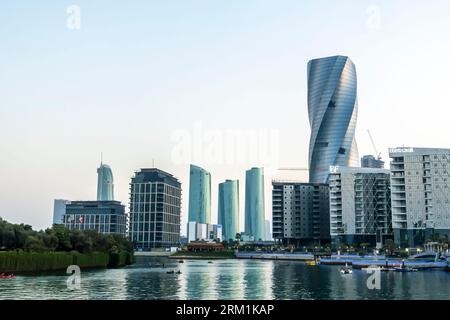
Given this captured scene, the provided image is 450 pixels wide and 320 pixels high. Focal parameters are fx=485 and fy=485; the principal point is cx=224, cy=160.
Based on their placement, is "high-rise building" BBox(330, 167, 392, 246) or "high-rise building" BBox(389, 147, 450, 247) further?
"high-rise building" BBox(330, 167, 392, 246)

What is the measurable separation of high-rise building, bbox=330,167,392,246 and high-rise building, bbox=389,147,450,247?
79.1ft

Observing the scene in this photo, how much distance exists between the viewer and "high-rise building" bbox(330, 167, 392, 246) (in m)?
191

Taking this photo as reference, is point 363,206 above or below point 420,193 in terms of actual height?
below

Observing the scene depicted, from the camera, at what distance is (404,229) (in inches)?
6506

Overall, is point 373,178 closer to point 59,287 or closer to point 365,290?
point 365,290

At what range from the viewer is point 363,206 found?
192 meters

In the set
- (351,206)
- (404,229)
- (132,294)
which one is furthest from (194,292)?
(351,206)

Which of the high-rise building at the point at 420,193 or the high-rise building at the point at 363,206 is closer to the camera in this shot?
the high-rise building at the point at 420,193

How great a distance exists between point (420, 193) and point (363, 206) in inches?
1263

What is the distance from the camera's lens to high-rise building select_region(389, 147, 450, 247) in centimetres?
16012

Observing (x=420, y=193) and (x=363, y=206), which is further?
(x=363, y=206)

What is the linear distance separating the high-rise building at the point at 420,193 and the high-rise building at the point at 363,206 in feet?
79.1

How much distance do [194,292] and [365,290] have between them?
21392 mm

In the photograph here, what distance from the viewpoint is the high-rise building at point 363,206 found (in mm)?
190625
